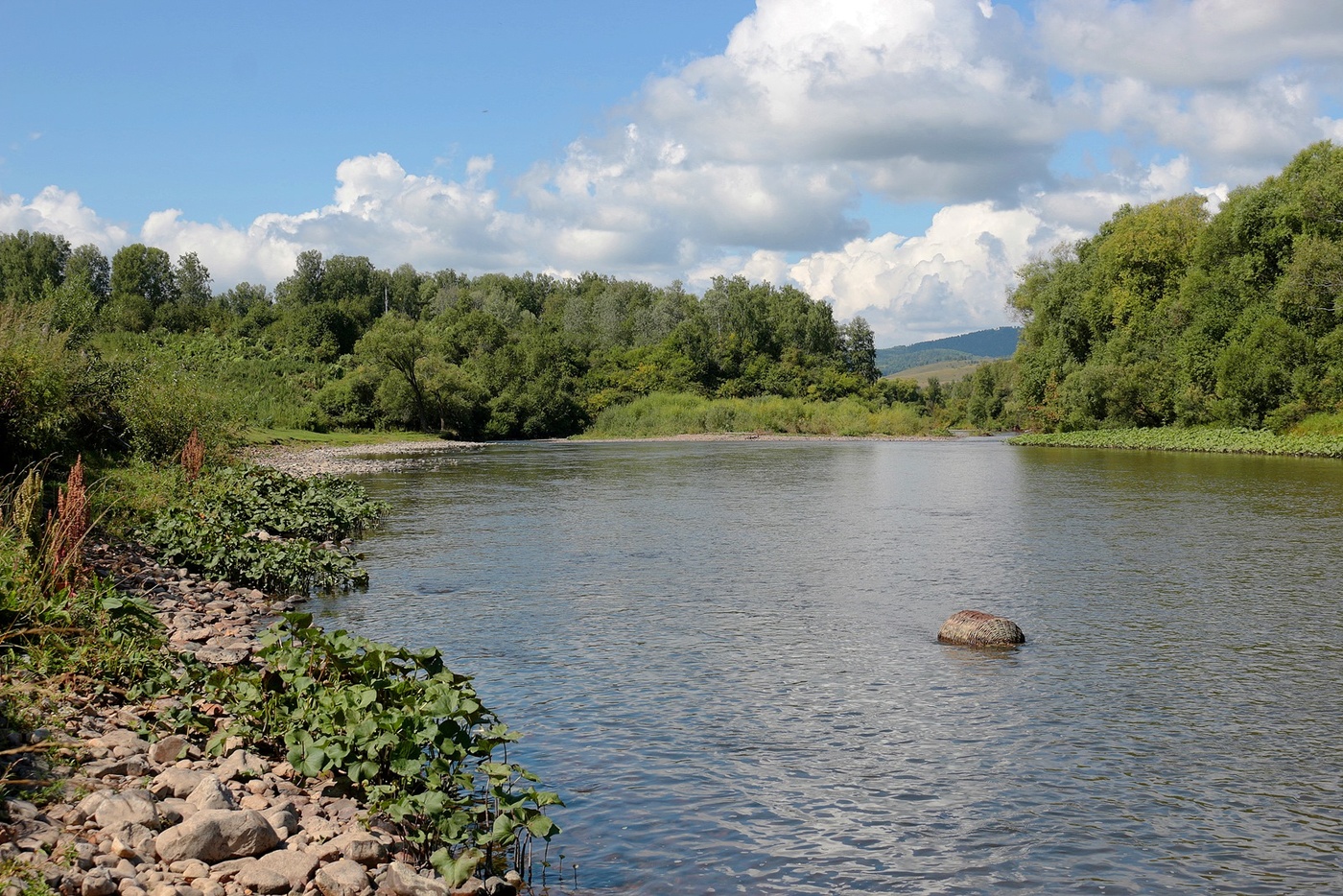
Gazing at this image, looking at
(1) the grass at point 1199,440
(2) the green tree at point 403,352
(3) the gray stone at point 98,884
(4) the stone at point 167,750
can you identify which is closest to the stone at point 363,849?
(3) the gray stone at point 98,884

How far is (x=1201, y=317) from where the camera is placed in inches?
3002

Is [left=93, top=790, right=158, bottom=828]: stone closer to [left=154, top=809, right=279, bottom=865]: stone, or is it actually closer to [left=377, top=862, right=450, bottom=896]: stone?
[left=154, top=809, right=279, bottom=865]: stone

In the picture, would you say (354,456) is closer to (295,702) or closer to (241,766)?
(295,702)

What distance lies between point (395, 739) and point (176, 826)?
1659mm

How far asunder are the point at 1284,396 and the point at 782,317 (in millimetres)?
75941

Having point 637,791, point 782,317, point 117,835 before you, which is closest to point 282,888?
point 117,835

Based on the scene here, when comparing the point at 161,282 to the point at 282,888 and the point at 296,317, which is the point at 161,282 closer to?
the point at 296,317

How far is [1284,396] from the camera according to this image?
68.1 meters

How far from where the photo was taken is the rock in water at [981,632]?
1484 cm

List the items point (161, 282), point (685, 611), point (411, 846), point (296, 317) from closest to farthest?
1. point (411, 846)
2. point (685, 611)
3. point (296, 317)
4. point (161, 282)

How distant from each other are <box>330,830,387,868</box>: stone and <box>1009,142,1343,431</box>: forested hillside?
70.8 metres

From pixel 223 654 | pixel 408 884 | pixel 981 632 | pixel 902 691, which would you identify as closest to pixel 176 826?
pixel 408 884

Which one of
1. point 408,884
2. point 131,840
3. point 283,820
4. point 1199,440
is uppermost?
point 1199,440

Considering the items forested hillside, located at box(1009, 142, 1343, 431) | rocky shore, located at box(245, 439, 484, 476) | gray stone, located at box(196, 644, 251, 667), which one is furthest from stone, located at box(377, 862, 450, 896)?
forested hillside, located at box(1009, 142, 1343, 431)
